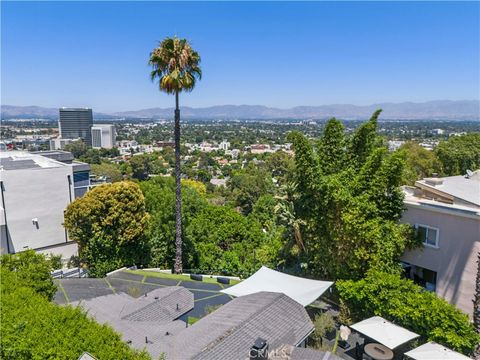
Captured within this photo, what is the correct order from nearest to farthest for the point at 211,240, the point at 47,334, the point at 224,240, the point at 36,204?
the point at 47,334 → the point at 211,240 → the point at 36,204 → the point at 224,240

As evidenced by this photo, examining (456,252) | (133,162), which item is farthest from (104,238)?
(133,162)

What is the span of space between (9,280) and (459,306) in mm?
18460

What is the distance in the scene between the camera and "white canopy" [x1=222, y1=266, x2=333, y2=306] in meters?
17.0

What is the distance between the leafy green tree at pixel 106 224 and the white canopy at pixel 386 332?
56.3 ft

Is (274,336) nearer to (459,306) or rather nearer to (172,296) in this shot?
(172,296)

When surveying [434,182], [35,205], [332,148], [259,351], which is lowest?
[35,205]

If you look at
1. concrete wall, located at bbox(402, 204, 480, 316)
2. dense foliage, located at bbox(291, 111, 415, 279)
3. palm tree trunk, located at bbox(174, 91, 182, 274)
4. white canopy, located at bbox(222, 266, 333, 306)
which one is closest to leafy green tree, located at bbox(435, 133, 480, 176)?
dense foliage, located at bbox(291, 111, 415, 279)

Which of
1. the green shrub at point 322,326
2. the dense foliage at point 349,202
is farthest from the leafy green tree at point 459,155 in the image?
the green shrub at point 322,326

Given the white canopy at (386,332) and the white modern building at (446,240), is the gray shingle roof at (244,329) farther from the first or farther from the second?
the white modern building at (446,240)

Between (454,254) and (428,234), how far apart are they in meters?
1.49

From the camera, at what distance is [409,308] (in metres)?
14.9

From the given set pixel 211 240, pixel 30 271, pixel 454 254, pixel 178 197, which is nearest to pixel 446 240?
pixel 454 254

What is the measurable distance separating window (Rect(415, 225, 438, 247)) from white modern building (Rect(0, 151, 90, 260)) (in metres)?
27.2

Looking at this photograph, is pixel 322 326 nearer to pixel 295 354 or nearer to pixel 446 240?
pixel 295 354
